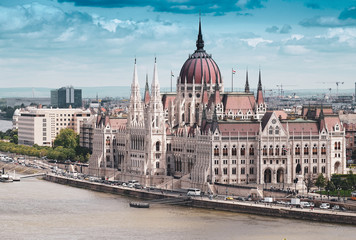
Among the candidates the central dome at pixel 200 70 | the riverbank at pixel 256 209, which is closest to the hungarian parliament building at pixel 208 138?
the central dome at pixel 200 70

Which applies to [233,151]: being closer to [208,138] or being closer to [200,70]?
[208,138]

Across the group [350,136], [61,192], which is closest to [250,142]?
[61,192]

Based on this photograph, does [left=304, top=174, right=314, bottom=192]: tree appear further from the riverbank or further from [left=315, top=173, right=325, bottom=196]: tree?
the riverbank

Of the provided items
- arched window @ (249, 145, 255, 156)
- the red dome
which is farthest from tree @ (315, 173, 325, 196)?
the red dome

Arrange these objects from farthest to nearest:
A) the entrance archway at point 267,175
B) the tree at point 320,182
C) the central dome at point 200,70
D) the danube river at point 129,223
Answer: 1. the central dome at point 200,70
2. the entrance archway at point 267,175
3. the tree at point 320,182
4. the danube river at point 129,223

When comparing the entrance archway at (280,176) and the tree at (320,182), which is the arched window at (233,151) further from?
the tree at (320,182)

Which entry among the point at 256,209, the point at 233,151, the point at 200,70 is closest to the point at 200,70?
the point at 200,70
